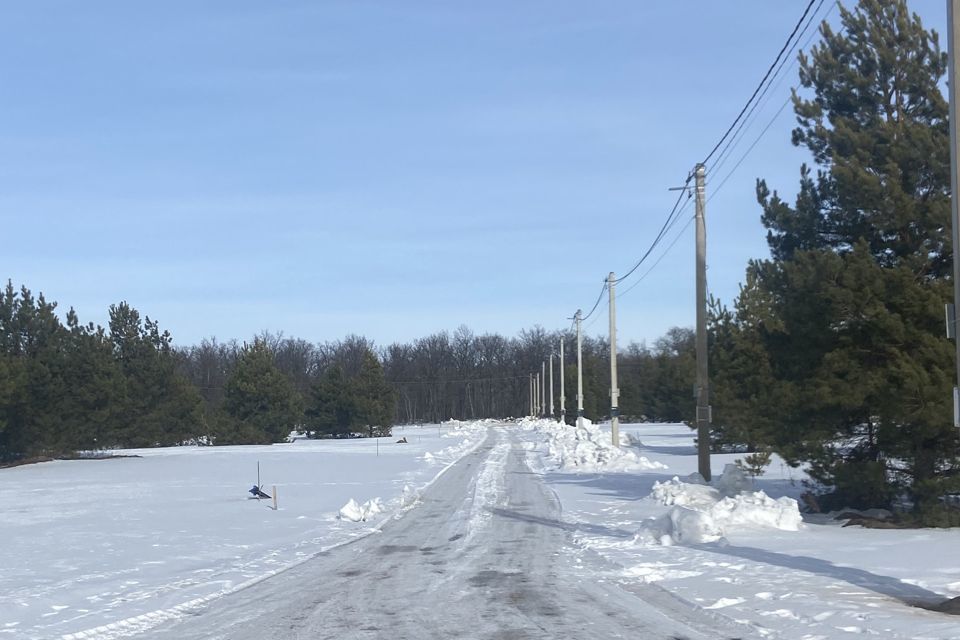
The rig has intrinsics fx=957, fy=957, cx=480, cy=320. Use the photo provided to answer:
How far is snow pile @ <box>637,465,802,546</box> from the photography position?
16.2 metres

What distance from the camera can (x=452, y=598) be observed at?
Answer: 37.6 feet

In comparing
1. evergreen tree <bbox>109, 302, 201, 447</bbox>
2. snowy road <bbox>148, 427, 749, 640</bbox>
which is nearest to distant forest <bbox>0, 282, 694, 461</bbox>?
evergreen tree <bbox>109, 302, 201, 447</bbox>

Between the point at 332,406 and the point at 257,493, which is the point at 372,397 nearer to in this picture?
the point at 332,406

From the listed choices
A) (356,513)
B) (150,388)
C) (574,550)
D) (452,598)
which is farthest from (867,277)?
(150,388)

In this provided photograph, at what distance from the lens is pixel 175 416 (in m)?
61.9

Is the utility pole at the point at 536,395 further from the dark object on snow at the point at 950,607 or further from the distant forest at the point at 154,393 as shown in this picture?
the dark object on snow at the point at 950,607

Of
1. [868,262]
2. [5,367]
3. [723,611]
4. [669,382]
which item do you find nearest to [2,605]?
[723,611]

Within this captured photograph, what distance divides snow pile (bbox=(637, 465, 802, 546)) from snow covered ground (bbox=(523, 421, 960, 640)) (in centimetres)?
2

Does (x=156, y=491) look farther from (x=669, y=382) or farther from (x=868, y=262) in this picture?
(x=669, y=382)

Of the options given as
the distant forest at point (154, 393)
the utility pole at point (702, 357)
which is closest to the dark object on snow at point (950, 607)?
the utility pole at point (702, 357)

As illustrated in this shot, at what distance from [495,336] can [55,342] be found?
111 meters

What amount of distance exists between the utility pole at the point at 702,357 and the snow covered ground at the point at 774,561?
0.82 m

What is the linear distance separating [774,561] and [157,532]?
42.4ft

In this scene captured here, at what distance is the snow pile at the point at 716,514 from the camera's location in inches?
637
